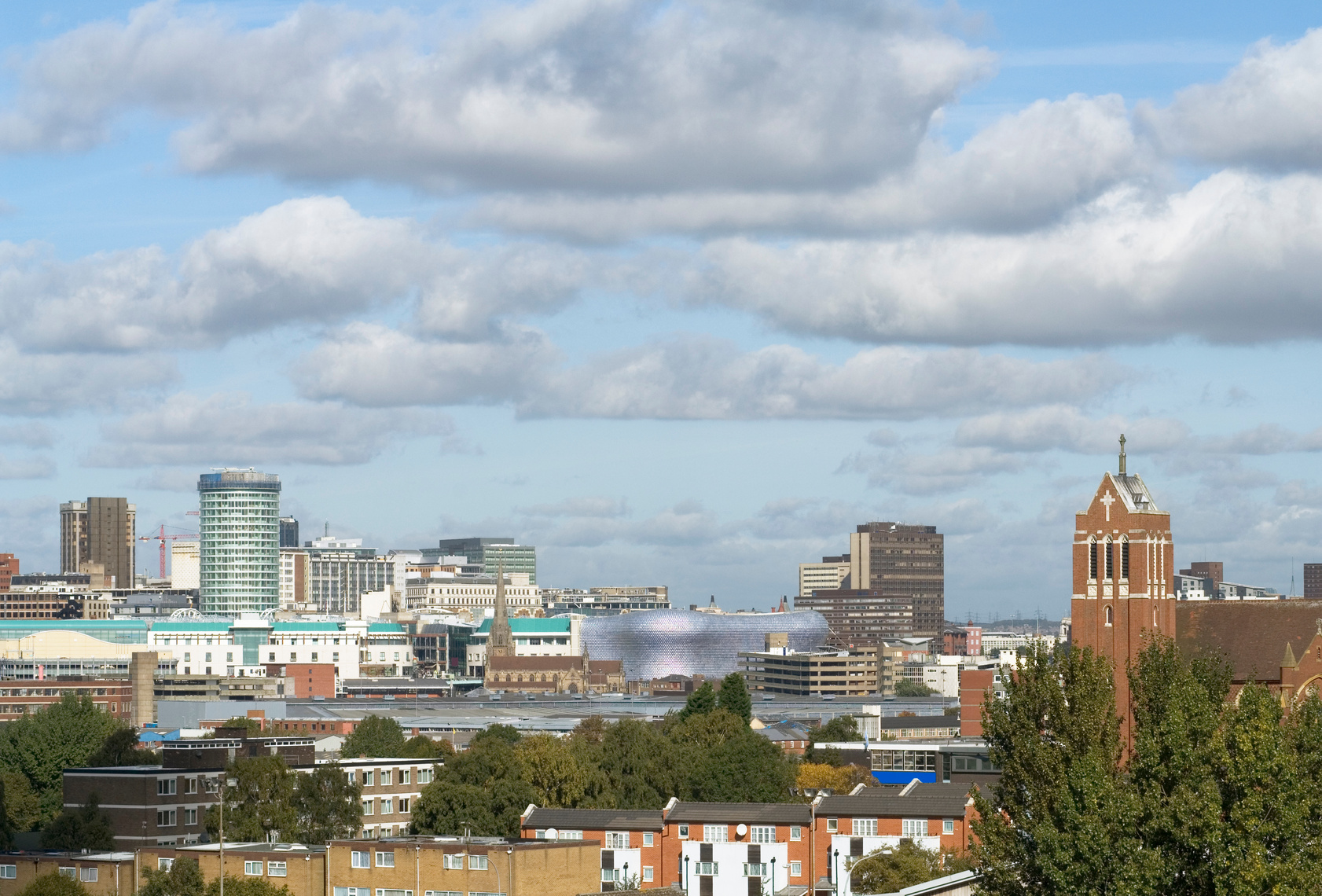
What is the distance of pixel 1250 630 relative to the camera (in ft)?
432

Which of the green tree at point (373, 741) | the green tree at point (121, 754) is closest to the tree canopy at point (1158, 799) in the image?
the green tree at point (121, 754)

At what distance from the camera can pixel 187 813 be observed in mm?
118812

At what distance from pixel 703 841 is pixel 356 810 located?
20310 millimetres

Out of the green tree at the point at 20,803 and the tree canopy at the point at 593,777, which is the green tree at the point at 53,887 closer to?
the tree canopy at the point at 593,777

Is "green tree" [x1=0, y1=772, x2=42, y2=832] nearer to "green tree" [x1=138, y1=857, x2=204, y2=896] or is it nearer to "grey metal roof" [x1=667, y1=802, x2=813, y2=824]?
"green tree" [x1=138, y1=857, x2=204, y2=896]

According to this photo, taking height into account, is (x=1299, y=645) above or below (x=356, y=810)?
above

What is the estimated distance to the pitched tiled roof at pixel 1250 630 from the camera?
425 ft

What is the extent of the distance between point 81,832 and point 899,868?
42.2 meters

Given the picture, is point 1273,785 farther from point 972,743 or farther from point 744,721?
point 972,743

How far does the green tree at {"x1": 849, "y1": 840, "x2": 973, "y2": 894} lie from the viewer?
9681 cm

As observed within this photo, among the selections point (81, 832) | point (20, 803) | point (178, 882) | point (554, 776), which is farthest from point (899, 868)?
point (20, 803)

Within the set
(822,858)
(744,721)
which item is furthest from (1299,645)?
(744,721)

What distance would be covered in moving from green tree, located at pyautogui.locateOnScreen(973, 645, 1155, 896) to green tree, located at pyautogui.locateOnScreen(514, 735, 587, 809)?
5606cm

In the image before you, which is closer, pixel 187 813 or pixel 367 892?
pixel 367 892
